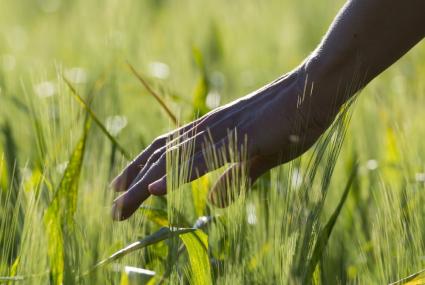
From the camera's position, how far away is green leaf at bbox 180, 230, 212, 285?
1.02 m

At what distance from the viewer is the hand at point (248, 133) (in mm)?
1034

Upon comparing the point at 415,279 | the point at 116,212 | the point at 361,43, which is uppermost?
the point at 361,43

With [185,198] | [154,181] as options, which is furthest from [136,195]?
[185,198]

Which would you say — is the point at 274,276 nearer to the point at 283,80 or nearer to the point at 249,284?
the point at 249,284

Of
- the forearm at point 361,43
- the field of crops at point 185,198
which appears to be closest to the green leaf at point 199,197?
the field of crops at point 185,198

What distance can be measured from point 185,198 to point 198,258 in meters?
0.24

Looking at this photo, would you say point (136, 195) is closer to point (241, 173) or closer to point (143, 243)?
point (143, 243)

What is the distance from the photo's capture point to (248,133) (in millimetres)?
1052

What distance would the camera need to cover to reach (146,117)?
1.97 meters

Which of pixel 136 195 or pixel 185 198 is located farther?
pixel 185 198

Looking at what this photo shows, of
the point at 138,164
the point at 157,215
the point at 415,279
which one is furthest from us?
the point at 157,215

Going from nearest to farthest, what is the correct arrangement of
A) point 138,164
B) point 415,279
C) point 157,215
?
point 415,279 < point 138,164 < point 157,215

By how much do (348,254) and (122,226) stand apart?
487 millimetres

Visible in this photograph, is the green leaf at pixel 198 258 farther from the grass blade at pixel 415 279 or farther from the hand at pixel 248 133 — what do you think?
the grass blade at pixel 415 279
